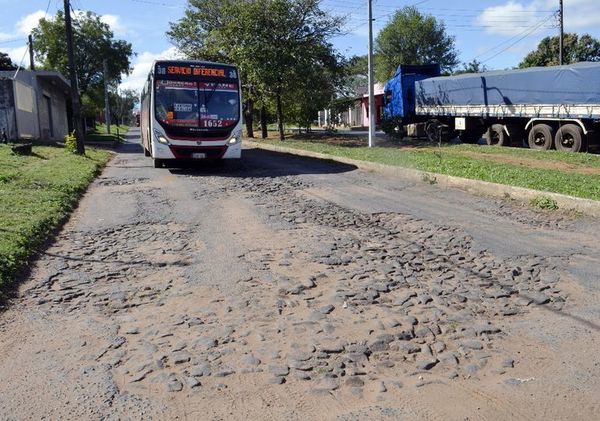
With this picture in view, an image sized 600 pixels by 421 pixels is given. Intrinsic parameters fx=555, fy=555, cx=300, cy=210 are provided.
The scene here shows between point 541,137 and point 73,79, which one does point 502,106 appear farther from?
point 73,79

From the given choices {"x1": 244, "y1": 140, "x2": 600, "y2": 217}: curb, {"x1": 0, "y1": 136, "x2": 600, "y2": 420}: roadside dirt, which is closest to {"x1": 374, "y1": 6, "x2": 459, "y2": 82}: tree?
{"x1": 244, "y1": 140, "x2": 600, "y2": 217}: curb

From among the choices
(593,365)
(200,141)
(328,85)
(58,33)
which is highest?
(58,33)

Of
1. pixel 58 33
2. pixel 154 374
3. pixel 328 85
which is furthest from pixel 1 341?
pixel 58 33

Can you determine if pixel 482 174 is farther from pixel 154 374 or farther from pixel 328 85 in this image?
pixel 328 85

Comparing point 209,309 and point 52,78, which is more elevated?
point 52,78

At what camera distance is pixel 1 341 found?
166 inches

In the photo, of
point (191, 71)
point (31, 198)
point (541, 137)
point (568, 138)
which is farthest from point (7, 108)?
point (568, 138)

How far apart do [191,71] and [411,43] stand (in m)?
46.5

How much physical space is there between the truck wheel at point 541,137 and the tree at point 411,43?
3763 cm

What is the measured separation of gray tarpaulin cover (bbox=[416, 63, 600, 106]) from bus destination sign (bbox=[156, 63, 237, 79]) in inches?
448

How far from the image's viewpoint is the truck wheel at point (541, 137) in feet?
65.7

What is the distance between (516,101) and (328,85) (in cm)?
1142

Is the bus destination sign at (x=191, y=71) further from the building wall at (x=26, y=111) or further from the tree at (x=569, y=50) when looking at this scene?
the tree at (x=569, y=50)

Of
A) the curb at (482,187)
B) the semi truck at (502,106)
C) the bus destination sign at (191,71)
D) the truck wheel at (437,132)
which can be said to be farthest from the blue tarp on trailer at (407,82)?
the bus destination sign at (191,71)
